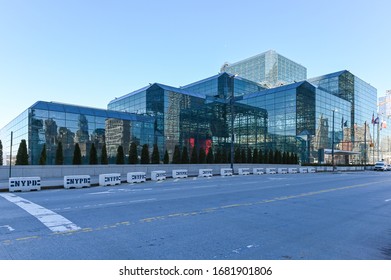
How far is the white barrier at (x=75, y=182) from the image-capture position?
18.0 m

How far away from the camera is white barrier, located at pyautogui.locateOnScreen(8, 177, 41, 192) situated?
15914 mm

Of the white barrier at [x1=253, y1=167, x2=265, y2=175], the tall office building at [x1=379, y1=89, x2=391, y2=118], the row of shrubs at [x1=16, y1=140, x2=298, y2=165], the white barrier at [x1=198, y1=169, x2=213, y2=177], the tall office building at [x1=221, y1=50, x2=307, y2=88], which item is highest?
the tall office building at [x1=221, y1=50, x2=307, y2=88]

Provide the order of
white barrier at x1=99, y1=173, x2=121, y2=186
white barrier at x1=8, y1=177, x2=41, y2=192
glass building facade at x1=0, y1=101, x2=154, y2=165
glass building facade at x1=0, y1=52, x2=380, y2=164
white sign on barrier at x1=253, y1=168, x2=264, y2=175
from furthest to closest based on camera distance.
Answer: white sign on barrier at x1=253, y1=168, x2=264, y2=175 → glass building facade at x1=0, y1=52, x2=380, y2=164 → glass building facade at x1=0, y1=101, x2=154, y2=165 → white barrier at x1=99, y1=173, x2=121, y2=186 → white barrier at x1=8, y1=177, x2=41, y2=192

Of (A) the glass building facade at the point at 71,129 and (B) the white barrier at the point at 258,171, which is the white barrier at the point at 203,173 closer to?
(B) the white barrier at the point at 258,171

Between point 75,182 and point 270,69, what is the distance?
92.6 m

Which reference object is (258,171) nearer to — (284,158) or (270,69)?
(284,158)

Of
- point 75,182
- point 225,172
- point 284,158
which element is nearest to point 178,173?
point 225,172

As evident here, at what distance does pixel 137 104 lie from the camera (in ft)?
189

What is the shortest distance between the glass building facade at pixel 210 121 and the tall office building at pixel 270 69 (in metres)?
22.8

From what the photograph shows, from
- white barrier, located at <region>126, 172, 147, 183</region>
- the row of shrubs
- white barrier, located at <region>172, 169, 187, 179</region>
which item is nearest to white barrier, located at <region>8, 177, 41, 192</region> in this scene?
white barrier, located at <region>126, 172, 147, 183</region>

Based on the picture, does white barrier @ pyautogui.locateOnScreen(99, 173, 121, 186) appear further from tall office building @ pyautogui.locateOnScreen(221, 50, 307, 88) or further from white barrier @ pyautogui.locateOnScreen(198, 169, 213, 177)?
tall office building @ pyautogui.locateOnScreen(221, 50, 307, 88)

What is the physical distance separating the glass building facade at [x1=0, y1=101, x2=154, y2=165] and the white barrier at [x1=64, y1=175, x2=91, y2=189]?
1706cm
